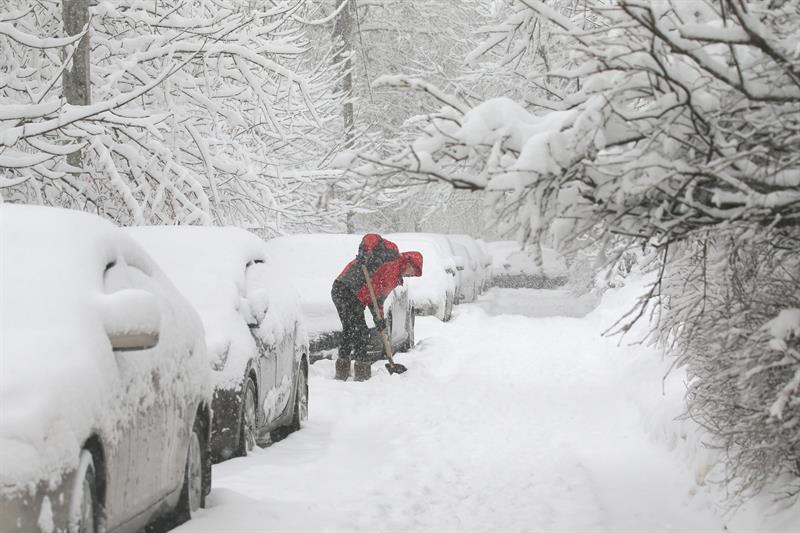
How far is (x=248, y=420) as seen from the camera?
25.5 ft

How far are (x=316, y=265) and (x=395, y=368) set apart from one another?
2.07 meters

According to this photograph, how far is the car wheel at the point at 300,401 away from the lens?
957cm

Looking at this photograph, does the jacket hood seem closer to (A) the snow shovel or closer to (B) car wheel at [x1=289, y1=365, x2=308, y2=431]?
(A) the snow shovel

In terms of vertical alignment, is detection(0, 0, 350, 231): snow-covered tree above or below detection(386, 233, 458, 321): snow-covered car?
above

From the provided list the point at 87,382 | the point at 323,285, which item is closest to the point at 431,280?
the point at 323,285

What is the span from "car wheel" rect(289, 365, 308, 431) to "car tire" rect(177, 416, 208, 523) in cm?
337

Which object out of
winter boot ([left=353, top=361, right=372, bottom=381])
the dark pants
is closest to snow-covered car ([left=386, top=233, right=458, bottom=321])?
the dark pants

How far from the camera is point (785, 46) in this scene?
3670mm

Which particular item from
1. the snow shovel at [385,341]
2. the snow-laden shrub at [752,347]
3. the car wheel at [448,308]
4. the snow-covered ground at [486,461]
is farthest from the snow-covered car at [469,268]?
the snow-laden shrub at [752,347]

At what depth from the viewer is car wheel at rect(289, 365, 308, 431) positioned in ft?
31.4

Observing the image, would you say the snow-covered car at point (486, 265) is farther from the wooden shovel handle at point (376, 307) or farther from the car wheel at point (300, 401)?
the car wheel at point (300, 401)

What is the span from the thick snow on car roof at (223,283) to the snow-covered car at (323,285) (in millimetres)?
4387

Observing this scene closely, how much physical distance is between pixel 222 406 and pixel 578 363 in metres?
9.82

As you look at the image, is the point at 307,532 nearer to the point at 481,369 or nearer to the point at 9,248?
the point at 9,248
